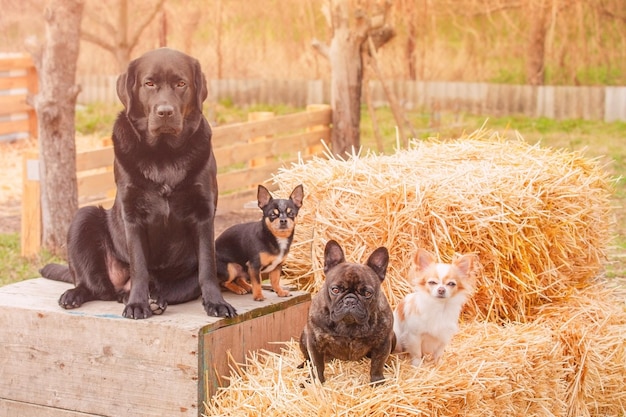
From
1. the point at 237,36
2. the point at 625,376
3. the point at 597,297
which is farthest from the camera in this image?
the point at 237,36

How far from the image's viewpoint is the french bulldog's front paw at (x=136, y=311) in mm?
3975

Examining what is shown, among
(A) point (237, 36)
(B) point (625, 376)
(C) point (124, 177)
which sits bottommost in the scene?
(B) point (625, 376)

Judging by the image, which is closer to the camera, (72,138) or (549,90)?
(72,138)

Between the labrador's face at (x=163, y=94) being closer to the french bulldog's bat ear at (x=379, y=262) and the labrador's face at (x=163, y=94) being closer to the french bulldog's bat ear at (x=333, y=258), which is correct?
the french bulldog's bat ear at (x=333, y=258)

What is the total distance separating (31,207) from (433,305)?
5059 millimetres

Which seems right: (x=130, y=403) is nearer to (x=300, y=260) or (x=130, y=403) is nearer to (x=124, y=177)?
(x=124, y=177)

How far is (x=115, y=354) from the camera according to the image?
404cm

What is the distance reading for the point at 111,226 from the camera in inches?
168

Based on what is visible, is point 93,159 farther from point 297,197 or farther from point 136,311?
point 136,311

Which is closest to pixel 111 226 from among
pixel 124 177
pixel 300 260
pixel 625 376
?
pixel 124 177

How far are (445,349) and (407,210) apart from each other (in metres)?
0.99

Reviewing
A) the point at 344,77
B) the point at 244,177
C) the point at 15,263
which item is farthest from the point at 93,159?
the point at 344,77

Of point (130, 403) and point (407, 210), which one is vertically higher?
point (407, 210)

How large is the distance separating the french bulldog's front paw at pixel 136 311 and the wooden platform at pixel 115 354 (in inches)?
1.0
